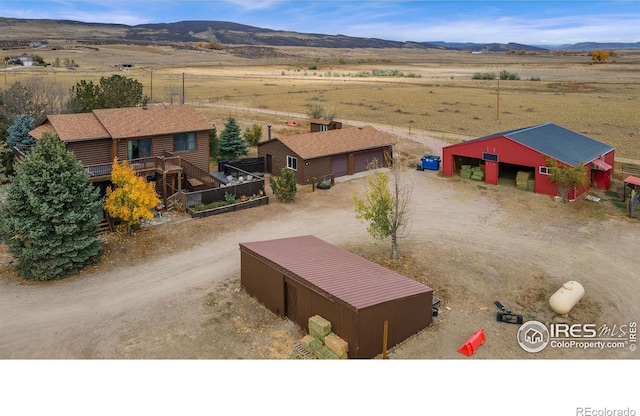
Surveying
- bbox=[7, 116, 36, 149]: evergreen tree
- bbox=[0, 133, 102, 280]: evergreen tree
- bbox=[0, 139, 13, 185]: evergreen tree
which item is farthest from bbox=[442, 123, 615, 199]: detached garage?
A: bbox=[0, 139, 13, 185]: evergreen tree

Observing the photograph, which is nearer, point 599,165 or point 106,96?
point 599,165

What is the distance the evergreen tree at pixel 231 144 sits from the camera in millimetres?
43375

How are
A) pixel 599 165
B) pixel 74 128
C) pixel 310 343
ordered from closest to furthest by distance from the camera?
1. pixel 310 343
2. pixel 74 128
3. pixel 599 165

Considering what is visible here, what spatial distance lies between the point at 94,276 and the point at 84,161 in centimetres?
1089

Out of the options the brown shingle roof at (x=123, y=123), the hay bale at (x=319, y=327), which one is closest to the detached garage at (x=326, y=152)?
the brown shingle roof at (x=123, y=123)

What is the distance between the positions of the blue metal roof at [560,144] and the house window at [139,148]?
2216 cm

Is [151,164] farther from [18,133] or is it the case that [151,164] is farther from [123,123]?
[18,133]

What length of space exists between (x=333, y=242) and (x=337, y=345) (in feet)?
34.9

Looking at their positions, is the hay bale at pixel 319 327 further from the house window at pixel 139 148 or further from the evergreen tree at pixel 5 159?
the evergreen tree at pixel 5 159

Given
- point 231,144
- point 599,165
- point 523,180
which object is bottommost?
point 523,180

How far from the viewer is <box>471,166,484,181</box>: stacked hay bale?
36.7m

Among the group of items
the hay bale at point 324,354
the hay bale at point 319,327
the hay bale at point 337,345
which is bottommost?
the hay bale at point 324,354

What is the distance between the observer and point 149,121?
3244 centimetres

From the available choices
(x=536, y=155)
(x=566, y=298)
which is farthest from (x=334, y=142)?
(x=566, y=298)
